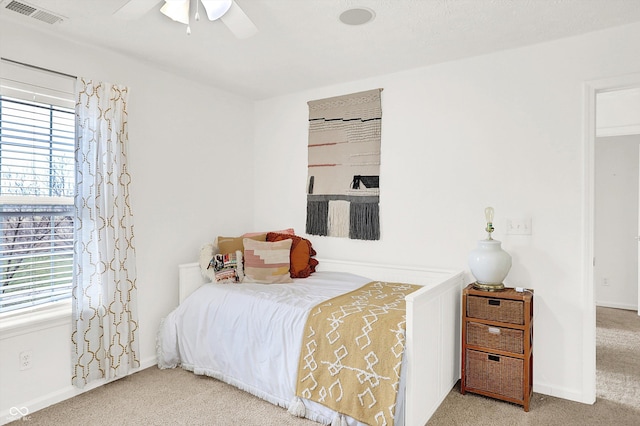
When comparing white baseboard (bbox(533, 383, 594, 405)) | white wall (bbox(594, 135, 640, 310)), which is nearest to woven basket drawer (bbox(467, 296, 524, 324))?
white baseboard (bbox(533, 383, 594, 405))

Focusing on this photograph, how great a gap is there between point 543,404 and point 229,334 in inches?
81.8

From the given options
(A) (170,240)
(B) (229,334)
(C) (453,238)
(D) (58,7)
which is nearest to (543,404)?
(C) (453,238)

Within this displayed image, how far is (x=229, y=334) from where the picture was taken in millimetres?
2688

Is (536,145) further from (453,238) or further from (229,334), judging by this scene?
(229,334)

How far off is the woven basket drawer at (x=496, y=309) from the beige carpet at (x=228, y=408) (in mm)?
537

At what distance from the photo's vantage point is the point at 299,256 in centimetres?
331

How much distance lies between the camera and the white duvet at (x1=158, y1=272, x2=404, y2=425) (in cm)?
237

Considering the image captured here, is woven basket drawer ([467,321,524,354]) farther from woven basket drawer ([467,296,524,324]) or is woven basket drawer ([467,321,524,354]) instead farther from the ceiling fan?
the ceiling fan

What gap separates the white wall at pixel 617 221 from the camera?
4.71 metres

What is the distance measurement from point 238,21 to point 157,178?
1606mm

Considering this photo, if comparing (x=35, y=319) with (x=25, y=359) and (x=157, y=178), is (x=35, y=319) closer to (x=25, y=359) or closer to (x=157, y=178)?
(x=25, y=359)

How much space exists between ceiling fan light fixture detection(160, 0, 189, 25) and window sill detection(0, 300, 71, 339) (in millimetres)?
1966

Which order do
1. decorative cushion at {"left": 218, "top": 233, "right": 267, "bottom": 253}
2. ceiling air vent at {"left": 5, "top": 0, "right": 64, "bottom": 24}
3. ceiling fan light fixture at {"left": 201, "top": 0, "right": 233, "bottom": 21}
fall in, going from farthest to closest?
decorative cushion at {"left": 218, "top": 233, "right": 267, "bottom": 253} → ceiling air vent at {"left": 5, "top": 0, "right": 64, "bottom": 24} → ceiling fan light fixture at {"left": 201, "top": 0, "right": 233, "bottom": 21}

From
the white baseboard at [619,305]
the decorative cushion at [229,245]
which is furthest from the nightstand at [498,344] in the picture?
the white baseboard at [619,305]
